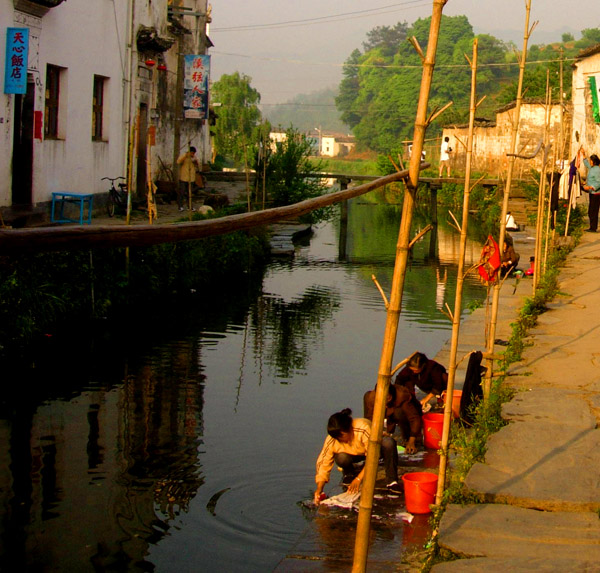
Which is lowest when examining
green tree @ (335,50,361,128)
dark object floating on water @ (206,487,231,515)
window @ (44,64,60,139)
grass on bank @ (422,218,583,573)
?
dark object floating on water @ (206,487,231,515)

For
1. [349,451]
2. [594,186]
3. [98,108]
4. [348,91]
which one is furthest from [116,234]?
[348,91]

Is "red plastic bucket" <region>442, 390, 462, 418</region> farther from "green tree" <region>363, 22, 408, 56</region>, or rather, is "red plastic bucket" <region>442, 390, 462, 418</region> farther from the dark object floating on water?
"green tree" <region>363, 22, 408, 56</region>

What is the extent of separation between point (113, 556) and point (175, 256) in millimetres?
7975

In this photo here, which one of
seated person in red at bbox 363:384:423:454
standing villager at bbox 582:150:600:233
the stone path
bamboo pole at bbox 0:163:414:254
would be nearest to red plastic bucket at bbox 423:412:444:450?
seated person in red at bbox 363:384:423:454

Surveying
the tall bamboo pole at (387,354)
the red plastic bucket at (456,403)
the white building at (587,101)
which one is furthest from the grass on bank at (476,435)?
the white building at (587,101)

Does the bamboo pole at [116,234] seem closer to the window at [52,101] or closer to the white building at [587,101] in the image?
the window at [52,101]

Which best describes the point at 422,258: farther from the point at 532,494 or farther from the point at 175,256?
the point at 532,494

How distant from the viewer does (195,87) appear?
2314cm

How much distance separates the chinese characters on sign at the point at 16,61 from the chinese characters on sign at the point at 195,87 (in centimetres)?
1064

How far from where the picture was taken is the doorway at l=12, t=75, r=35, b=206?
13.1 meters

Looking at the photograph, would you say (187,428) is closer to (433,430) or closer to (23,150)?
(433,430)

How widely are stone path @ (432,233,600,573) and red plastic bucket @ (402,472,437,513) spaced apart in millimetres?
387

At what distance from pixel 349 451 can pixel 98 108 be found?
12.0 meters

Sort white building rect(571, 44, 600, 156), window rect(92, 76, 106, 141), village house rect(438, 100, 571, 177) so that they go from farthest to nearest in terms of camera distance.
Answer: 1. village house rect(438, 100, 571, 177)
2. white building rect(571, 44, 600, 156)
3. window rect(92, 76, 106, 141)
